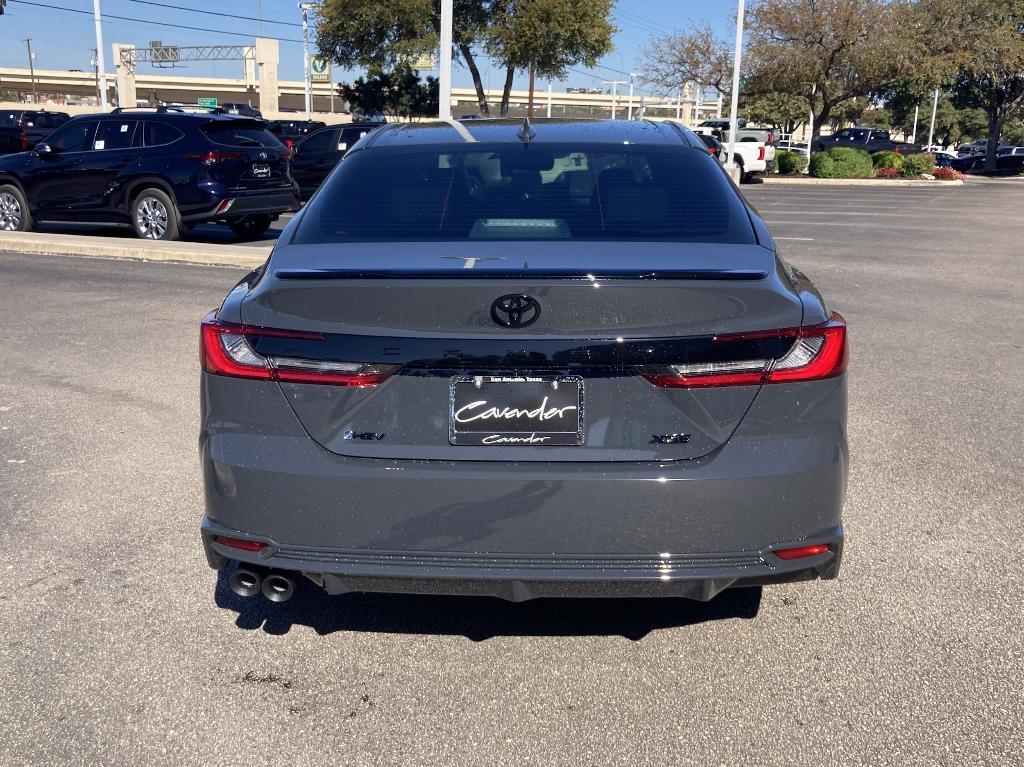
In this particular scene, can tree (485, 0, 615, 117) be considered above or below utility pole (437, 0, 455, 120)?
above

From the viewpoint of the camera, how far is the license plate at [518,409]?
303 centimetres

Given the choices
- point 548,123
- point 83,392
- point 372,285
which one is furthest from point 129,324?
point 372,285

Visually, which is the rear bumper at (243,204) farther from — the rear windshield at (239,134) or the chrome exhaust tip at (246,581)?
the chrome exhaust tip at (246,581)

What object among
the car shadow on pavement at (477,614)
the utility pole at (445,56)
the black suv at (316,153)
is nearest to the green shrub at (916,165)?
the black suv at (316,153)

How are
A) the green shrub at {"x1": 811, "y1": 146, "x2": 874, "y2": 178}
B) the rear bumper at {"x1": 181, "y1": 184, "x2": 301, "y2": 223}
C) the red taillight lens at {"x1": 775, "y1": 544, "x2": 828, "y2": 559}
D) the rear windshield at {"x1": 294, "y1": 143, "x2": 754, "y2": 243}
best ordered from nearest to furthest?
the red taillight lens at {"x1": 775, "y1": 544, "x2": 828, "y2": 559} < the rear windshield at {"x1": 294, "y1": 143, "x2": 754, "y2": 243} < the rear bumper at {"x1": 181, "y1": 184, "x2": 301, "y2": 223} < the green shrub at {"x1": 811, "y1": 146, "x2": 874, "y2": 178}

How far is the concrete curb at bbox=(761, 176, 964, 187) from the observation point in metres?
Result: 38.1

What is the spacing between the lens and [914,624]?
149 inches

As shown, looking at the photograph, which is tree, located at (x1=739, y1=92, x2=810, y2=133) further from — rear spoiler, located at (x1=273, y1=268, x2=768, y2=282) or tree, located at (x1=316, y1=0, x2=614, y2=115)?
rear spoiler, located at (x1=273, y1=268, x2=768, y2=282)

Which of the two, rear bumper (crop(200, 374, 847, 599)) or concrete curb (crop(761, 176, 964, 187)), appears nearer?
rear bumper (crop(200, 374, 847, 599))

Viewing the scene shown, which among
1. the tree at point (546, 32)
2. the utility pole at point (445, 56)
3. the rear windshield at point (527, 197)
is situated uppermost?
the tree at point (546, 32)

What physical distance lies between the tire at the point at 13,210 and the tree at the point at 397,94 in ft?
135

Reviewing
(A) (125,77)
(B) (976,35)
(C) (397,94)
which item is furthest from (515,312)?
(A) (125,77)

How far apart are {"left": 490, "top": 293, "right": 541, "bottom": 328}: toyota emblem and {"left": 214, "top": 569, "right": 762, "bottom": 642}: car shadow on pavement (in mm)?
1281

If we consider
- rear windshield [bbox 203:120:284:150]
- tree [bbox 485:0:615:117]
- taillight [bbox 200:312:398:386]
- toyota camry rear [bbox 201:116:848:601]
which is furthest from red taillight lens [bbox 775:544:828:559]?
tree [bbox 485:0:615:117]
